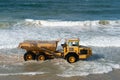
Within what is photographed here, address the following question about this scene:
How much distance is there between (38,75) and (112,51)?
239 inches

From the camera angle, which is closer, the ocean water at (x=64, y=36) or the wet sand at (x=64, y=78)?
the wet sand at (x=64, y=78)

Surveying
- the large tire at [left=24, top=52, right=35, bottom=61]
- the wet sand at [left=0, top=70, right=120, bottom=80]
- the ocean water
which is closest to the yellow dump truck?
the large tire at [left=24, top=52, right=35, bottom=61]

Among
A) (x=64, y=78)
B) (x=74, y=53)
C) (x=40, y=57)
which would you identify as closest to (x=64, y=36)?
(x=40, y=57)

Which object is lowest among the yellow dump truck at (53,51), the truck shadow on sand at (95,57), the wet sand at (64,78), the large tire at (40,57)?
the wet sand at (64,78)

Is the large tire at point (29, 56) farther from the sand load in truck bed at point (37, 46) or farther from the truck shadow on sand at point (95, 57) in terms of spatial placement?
the truck shadow on sand at point (95, 57)

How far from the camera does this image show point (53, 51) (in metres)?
18.4

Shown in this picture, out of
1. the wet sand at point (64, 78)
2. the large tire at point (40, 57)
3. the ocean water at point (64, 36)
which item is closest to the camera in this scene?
the wet sand at point (64, 78)

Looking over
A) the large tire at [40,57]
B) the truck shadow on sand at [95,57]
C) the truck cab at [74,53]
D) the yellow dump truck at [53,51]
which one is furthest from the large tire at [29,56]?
the truck shadow on sand at [95,57]

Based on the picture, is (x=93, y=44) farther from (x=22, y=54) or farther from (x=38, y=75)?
(x=38, y=75)

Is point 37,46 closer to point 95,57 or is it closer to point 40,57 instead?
point 40,57

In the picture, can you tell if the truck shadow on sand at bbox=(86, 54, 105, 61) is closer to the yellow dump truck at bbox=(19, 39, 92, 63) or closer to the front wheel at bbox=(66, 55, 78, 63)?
the yellow dump truck at bbox=(19, 39, 92, 63)

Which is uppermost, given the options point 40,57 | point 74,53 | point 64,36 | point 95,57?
point 64,36

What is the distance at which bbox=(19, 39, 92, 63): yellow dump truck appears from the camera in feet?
59.3

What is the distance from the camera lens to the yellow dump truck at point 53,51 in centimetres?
1806
